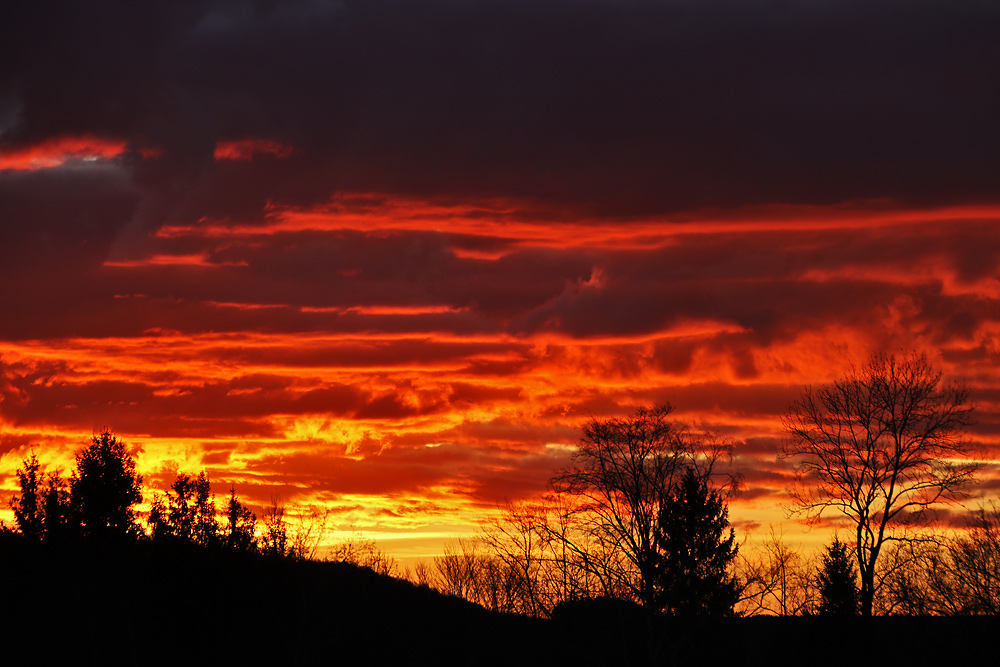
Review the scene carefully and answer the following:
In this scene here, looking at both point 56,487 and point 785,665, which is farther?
point 56,487

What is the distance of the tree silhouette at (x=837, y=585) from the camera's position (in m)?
47.4

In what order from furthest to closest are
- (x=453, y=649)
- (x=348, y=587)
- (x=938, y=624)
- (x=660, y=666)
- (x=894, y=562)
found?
(x=348, y=587), (x=453, y=649), (x=660, y=666), (x=894, y=562), (x=938, y=624)

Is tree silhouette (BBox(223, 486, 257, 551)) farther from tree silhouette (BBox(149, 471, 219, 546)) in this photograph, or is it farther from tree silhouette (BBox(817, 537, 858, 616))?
tree silhouette (BBox(817, 537, 858, 616))

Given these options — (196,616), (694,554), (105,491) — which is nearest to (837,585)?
(694,554)

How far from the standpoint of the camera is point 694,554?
5659 centimetres

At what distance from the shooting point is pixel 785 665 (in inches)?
1911

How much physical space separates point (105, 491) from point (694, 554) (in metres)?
43.9

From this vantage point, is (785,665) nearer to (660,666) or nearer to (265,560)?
(660,666)

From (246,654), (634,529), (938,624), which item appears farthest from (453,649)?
(938,624)

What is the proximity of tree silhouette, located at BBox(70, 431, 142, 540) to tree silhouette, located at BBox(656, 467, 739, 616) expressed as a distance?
36.3 m

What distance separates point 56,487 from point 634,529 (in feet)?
164

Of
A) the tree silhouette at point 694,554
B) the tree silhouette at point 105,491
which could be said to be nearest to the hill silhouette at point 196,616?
the tree silhouette at point 105,491

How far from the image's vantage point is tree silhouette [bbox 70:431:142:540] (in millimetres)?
68438

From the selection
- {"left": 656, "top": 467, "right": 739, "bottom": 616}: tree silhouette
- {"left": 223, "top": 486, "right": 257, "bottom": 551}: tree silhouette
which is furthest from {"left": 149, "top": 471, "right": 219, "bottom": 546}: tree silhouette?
{"left": 656, "top": 467, "right": 739, "bottom": 616}: tree silhouette
